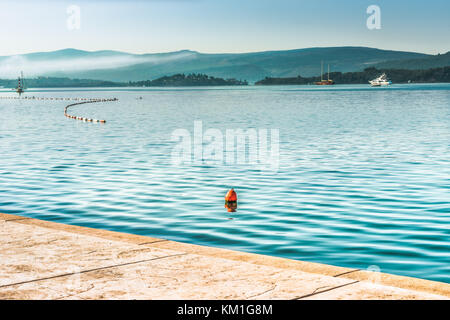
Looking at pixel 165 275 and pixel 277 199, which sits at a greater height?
pixel 165 275

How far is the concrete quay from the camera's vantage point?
8625 mm

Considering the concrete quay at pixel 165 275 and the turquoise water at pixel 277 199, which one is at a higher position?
the concrete quay at pixel 165 275

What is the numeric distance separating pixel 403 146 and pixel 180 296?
3218cm

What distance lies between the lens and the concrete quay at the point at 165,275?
340 inches

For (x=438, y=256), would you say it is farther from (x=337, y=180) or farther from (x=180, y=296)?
(x=337, y=180)

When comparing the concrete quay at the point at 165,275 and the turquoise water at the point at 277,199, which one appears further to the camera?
the turquoise water at the point at 277,199

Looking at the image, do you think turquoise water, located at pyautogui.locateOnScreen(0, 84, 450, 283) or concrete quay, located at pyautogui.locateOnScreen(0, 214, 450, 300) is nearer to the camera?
concrete quay, located at pyautogui.locateOnScreen(0, 214, 450, 300)

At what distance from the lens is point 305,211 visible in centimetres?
1811

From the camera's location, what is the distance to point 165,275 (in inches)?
376

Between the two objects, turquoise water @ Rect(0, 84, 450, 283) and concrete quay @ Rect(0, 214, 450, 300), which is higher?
concrete quay @ Rect(0, 214, 450, 300)

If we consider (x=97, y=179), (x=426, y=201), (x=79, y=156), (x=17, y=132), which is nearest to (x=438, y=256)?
(x=426, y=201)

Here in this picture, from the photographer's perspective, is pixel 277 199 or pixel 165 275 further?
pixel 277 199
